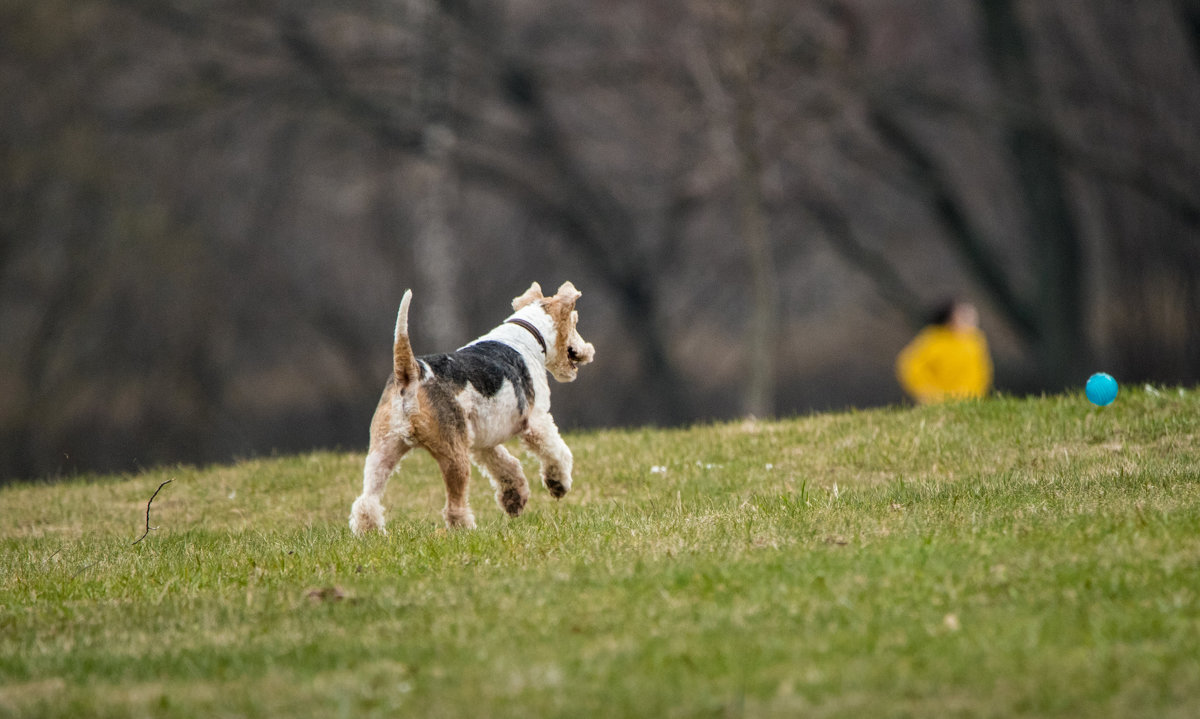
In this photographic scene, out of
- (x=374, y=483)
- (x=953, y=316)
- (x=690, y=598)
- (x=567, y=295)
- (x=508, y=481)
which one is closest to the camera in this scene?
(x=690, y=598)

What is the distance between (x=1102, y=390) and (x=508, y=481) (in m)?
4.86

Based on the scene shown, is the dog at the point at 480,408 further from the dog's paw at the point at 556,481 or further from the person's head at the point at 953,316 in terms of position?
the person's head at the point at 953,316

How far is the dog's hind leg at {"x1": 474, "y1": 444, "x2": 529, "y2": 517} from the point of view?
27.2 feet

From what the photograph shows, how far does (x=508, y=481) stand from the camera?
8375mm

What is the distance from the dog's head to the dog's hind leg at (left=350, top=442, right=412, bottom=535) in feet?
5.03

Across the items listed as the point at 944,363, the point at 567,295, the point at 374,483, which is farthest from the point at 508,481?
the point at 944,363

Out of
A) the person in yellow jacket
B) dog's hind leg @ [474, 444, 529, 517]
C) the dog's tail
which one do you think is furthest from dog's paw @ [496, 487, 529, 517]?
the person in yellow jacket

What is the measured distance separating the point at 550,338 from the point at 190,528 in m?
2.95

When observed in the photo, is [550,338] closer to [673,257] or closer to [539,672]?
[539,672]

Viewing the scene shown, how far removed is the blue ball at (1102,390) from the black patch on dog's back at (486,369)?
479 centimetres

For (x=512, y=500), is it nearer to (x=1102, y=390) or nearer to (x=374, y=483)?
(x=374, y=483)

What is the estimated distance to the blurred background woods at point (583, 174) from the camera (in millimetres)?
20531

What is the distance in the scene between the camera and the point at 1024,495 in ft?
25.2

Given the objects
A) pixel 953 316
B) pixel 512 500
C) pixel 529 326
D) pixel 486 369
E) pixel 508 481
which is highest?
pixel 953 316
